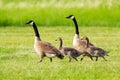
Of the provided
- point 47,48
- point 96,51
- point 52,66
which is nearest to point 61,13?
point 96,51

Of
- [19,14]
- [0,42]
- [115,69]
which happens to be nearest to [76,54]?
[115,69]

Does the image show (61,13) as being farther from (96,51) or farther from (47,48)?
(47,48)

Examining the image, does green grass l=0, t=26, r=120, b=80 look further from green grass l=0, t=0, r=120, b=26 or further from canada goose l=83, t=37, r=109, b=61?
green grass l=0, t=0, r=120, b=26

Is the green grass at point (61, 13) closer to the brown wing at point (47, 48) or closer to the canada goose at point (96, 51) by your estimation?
the canada goose at point (96, 51)

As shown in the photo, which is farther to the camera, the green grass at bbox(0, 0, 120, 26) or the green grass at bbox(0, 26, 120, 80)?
the green grass at bbox(0, 0, 120, 26)

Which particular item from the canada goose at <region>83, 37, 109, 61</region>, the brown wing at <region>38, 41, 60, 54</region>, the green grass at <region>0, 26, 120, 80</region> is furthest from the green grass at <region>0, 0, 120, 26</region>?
the brown wing at <region>38, 41, 60, 54</region>

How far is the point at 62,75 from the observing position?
11.3 m

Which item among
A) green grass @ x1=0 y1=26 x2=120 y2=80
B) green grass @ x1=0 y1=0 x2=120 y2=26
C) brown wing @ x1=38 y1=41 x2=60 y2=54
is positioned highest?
brown wing @ x1=38 y1=41 x2=60 y2=54

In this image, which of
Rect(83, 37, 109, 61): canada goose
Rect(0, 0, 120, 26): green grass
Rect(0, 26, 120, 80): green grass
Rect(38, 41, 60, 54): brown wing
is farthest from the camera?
Rect(0, 0, 120, 26): green grass

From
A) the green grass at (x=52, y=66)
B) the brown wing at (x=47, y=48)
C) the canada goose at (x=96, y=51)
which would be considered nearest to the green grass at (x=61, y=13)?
the green grass at (x=52, y=66)

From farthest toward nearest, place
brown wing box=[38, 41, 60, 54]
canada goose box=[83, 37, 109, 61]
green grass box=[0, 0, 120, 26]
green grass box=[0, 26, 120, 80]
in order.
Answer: green grass box=[0, 0, 120, 26], canada goose box=[83, 37, 109, 61], brown wing box=[38, 41, 60, 54], green grass box=[0, 26, 120, 80]

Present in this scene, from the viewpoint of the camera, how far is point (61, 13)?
92.1 feet

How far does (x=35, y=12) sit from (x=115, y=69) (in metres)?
16.8

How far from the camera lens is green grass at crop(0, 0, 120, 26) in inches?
1084
